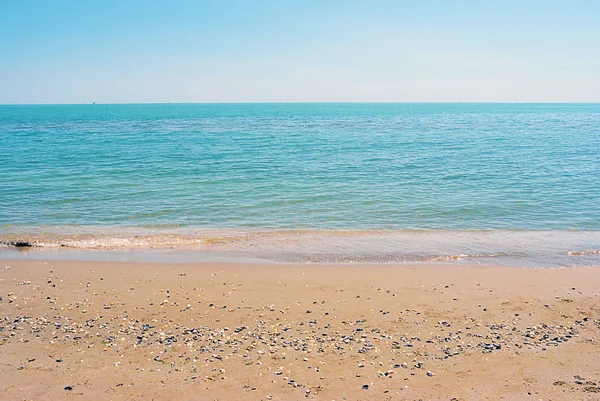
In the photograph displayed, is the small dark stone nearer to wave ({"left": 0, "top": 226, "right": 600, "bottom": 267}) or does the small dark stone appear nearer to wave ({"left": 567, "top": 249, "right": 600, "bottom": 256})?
wave ({"left": 0, "top": 226, "right": 600, "bottom": 267})

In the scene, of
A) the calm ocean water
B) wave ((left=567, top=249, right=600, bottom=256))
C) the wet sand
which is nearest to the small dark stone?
the calm ocean water

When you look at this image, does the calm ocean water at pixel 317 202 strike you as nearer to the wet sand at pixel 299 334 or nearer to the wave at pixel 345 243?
the wave at pixel 345 243

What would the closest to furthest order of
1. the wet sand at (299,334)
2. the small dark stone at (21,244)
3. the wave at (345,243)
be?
the wet sand at (299,334), the wave at (345,243), the small dark stone at (21,244)

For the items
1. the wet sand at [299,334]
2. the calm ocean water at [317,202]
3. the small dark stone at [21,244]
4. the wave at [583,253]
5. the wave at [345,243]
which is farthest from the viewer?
the calm ocean water at [317,202]

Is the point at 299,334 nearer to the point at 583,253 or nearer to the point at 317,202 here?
the point at 583,253

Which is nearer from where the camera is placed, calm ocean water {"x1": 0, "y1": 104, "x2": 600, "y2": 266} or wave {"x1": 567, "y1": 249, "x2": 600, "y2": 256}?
wave {"x1": 567, "y1": 249, "x2": 600, "y2": 256}

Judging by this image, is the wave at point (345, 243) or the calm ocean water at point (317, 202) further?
the calm ocean water at point (317, 202)

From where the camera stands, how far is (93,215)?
67.6ft

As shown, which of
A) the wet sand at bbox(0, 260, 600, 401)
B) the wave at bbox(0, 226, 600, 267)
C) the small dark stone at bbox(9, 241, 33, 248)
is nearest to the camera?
the wet sand at bbox(0, 260, 600, 401)

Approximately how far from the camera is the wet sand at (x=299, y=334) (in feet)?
25.3

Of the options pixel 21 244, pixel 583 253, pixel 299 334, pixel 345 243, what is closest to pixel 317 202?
pixel 345 243

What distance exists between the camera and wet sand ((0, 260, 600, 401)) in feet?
25.3

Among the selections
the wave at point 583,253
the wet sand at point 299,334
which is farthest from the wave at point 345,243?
the wet sand at point 299,334

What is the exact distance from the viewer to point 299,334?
9.37 m
